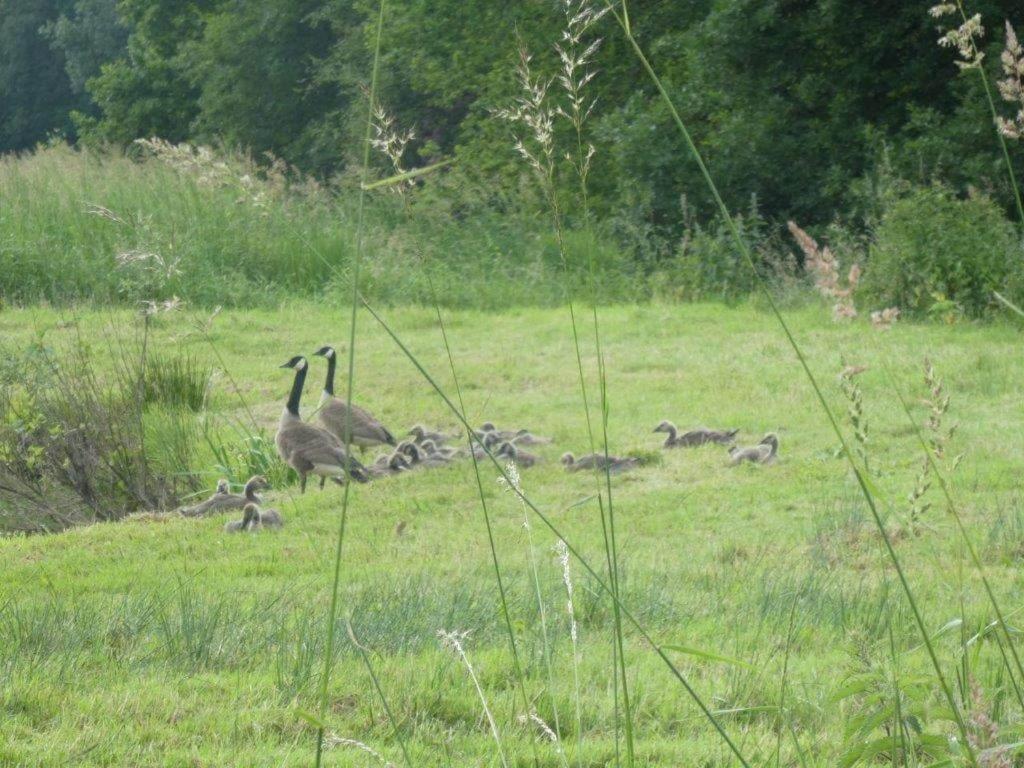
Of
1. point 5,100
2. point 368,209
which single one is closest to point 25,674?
point 368,209

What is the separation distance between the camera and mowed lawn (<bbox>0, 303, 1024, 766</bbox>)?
3707 mm

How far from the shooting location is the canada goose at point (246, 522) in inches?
297

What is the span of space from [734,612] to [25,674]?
2.65 metres

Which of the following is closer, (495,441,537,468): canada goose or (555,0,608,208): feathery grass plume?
(555,0,608,208): feathery grass plume

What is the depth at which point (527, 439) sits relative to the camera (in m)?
9.35

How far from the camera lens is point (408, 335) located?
48.8 feet

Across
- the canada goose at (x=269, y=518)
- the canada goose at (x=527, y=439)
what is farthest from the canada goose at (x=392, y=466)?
the canada goose at (x=269, y=518)

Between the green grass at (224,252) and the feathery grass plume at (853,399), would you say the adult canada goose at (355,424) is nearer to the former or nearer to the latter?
the green grass at (224,252)

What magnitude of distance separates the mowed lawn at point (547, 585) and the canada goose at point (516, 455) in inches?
6.2

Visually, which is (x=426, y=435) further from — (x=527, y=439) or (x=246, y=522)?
(x=246, y=522)

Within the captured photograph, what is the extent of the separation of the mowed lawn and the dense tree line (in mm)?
2613

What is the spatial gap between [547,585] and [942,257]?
31.1 ft

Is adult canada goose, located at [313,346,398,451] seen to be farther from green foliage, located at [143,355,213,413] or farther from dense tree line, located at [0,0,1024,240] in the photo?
dense tree line, located at [0,0,1024,240]

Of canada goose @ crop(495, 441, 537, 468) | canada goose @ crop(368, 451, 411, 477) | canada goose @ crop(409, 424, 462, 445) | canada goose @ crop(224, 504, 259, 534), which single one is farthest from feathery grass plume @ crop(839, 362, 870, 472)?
canada goose @ crop(409, 424, 462, 445)
